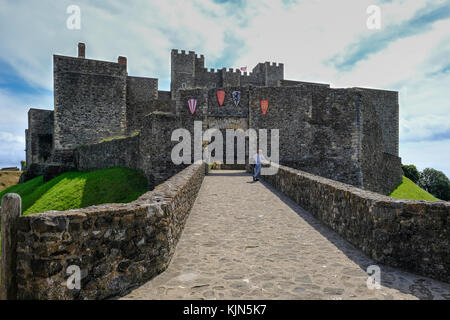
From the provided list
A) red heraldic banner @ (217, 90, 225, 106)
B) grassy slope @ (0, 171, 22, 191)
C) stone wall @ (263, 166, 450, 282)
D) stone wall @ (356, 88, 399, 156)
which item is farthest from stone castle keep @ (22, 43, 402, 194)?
stone wall @ (263, 166, 450, 282)

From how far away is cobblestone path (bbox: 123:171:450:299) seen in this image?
3.22 metres

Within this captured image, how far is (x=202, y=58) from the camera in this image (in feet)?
126

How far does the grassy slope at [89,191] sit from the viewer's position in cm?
1653

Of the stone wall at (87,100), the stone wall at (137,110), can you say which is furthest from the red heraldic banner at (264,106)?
the stone wall at (87,100)

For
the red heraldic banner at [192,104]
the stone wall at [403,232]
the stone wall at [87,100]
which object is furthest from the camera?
the stone wall at [87,100]

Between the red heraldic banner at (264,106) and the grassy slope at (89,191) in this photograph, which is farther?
the red heraldic banner at (264,106)

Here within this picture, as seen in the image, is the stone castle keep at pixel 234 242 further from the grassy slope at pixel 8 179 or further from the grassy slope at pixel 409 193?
the grassy slope at pixel 8 179

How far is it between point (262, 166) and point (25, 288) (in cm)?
1236

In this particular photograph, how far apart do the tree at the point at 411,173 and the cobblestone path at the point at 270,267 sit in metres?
35.4

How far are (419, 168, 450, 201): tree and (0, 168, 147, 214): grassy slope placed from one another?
3604cm

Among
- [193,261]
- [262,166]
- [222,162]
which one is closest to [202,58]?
[222,162]

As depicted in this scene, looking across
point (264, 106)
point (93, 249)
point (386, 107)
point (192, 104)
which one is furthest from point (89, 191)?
point (386, 107)

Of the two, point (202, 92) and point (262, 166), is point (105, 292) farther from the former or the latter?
point (202, 92)

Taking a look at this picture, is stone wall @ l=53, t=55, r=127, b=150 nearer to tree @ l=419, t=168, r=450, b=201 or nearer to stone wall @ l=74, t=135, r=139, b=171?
stone wall @ l=74, t=135, r=139, b=171
